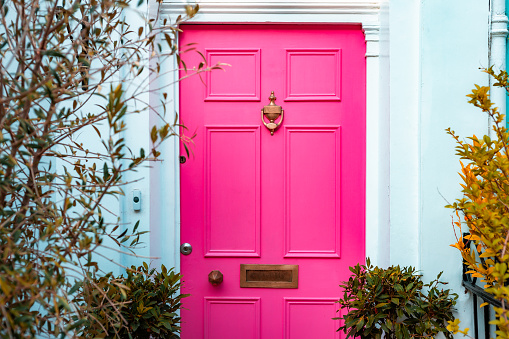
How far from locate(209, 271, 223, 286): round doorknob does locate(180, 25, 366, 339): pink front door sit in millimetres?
48

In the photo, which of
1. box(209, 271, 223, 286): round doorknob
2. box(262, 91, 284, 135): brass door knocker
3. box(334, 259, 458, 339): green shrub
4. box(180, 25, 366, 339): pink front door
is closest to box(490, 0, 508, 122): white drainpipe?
box(180, 25, 366, 339): pink front door

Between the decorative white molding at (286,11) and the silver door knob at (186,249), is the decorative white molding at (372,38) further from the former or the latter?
the silver door knob at (186,249)

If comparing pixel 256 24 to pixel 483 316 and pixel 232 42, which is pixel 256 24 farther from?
pixel 483 316

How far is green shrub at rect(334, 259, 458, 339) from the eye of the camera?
2.87 m

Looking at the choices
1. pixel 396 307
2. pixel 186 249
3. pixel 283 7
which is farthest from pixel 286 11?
pixel 396 307

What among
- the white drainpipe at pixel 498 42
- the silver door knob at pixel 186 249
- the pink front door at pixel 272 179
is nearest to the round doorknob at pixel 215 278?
the pink front door at pixel 272 179

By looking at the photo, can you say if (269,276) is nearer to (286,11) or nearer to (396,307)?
(396,307)

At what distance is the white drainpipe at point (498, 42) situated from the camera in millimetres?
3143

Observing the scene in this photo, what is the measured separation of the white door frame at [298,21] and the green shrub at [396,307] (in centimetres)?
41

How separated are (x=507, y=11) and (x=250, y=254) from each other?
2.21 meters

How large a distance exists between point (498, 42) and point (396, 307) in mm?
1696

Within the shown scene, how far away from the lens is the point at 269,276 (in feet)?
11.4

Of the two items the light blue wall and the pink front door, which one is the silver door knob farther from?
the light blue wall

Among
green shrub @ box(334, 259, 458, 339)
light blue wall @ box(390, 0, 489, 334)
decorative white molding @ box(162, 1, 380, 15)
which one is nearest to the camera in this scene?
green shrub @ box(334, 259, 458, 339)
